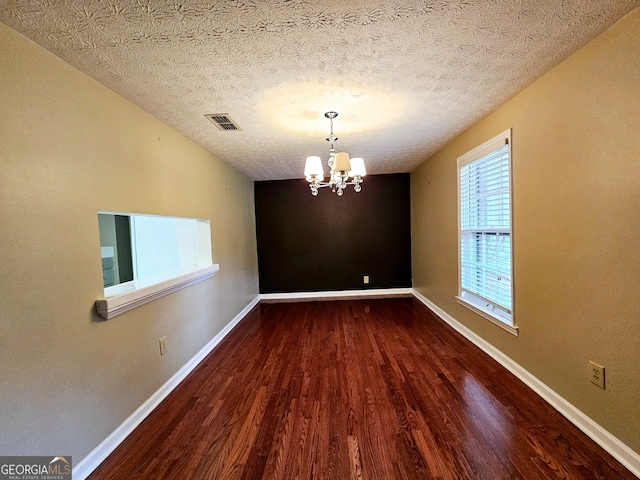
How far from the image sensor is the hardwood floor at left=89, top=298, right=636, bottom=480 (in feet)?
4.72

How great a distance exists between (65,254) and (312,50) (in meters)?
1.67

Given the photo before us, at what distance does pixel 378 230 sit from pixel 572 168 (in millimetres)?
3530

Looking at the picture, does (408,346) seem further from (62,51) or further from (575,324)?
(62,51)

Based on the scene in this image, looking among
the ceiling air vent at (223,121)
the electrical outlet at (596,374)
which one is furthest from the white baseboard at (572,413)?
the ceiling air vent at (223,121)

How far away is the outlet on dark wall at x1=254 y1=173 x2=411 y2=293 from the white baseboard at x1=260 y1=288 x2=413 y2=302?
77mm

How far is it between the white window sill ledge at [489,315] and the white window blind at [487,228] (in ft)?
0.07

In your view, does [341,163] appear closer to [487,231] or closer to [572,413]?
[487,231]

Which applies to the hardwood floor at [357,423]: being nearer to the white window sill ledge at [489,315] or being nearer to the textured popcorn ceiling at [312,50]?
the white window sill ledge at [489,315]

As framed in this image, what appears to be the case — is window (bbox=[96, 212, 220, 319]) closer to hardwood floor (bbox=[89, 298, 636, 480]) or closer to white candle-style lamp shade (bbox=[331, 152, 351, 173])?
hardwood floor (bbox=[89, 298, 636, 480])

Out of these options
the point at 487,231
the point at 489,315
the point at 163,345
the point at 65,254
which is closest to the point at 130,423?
the point at 163,345

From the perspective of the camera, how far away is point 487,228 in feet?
8.63

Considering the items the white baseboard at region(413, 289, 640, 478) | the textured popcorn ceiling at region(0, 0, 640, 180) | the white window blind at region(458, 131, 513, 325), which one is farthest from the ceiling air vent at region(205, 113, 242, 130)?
the white baseboard at region(413, 289, 640, 478)

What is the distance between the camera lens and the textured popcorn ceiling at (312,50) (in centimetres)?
118

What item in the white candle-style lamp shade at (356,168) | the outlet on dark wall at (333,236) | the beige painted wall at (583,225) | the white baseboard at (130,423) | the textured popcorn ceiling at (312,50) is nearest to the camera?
the textured popcorn ceiling at (312,50)
